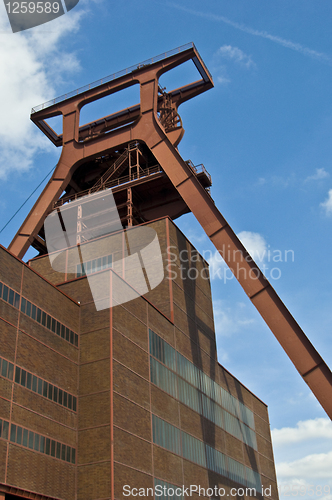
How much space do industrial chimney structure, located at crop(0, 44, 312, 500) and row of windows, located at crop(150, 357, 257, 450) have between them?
0.12 metres

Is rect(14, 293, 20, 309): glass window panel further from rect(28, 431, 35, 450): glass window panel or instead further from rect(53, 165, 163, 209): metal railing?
→ rect(53, 165, 163, 209): metal railing

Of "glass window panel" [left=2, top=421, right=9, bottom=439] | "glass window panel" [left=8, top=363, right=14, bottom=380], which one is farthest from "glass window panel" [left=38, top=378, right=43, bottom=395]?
"glass window panel" [left=2, top=421, right=9, bottom=439]

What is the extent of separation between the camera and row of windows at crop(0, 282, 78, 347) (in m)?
20.8

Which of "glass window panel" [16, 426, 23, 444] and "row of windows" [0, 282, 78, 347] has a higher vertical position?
"row of windows" [0, 282, 78, 347]

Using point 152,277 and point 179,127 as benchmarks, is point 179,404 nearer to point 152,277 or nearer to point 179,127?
point 152,277

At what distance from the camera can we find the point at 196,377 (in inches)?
1207

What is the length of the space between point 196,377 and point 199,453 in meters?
4.19

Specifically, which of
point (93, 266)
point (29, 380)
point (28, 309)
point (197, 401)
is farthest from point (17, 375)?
point (197, 401)

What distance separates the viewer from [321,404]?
69.7 feet

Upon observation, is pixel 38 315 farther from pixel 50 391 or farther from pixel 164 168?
pixel 164 168

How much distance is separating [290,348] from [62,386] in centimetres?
959

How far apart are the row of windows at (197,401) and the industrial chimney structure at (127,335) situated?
0.40 ft

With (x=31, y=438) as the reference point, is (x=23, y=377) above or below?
above

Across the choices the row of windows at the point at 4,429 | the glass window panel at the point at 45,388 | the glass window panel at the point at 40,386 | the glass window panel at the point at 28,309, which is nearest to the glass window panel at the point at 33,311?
the glass window panel at the point at 28,309
